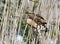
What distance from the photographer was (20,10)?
1.57 meters

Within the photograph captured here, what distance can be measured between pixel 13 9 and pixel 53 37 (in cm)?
42

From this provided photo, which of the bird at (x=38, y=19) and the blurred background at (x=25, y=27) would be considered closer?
the blurred background at (x=25, y=27)

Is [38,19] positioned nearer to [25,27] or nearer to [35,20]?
[35,20]

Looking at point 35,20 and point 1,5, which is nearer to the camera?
point 35,20

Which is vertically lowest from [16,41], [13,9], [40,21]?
[16,41]

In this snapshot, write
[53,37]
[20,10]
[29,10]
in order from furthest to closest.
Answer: [29,10]
[53,37]
[20,10]

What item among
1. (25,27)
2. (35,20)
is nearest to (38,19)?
(35,20)

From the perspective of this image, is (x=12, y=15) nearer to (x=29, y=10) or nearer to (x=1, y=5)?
(x=29, y=10)

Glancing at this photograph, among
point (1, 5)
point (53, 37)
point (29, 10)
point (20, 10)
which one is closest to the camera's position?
point (20, 10)

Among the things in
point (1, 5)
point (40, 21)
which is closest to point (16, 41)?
point (40, 21)

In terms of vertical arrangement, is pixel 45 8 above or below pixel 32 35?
above

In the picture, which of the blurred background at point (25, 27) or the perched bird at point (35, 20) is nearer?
the blurred background at point (25, 27)

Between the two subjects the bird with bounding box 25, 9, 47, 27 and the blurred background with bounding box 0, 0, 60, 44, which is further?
the bird with bounding box 25, 9, 47, 27

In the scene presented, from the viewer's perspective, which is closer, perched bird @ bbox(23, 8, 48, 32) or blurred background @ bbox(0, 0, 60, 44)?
blurred background @ bbox(0, 0, 60, 44)
